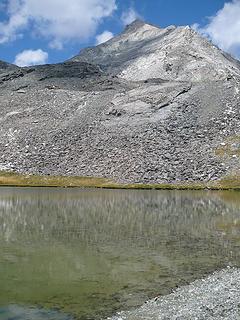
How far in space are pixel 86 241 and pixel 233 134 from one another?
330 ft

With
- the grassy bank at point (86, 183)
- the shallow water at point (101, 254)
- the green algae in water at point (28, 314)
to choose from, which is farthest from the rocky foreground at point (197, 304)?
the grassy bank at point (86, 183)

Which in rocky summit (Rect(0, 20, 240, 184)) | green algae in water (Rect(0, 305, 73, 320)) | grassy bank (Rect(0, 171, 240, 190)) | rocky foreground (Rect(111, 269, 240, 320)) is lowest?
green algae in water (Rect(0, 305, 73, 320))

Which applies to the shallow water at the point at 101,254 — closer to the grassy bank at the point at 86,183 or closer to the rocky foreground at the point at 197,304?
the rocky foreground at the point at 197,304

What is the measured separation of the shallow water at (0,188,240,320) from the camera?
26062 millimetres

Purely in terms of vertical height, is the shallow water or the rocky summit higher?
the rocky summit

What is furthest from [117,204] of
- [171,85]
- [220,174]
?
[171,85]

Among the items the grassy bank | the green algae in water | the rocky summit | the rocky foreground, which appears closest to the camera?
the rocky foreground

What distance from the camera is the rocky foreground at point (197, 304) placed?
882 inches

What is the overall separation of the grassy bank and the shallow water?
4138cm

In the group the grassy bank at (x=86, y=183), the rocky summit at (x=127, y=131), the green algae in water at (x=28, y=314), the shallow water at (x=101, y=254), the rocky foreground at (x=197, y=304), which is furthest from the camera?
the rocky summit at (x=127, y=131)

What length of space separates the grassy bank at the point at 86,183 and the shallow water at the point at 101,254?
136 ft

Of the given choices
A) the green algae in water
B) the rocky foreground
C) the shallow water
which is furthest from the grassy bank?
the green algae in water

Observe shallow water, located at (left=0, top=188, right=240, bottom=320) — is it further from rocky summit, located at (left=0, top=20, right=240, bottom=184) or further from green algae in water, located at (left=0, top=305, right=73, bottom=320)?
rocky summit, located at (left=0, top=20, right=240, bottom=184)

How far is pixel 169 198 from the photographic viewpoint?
8800 centimetres
